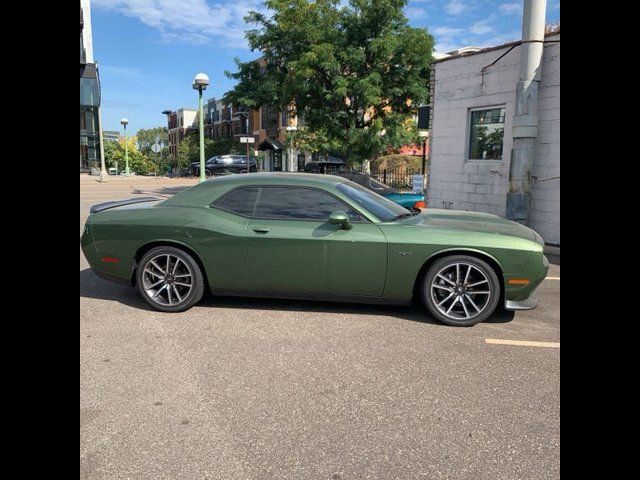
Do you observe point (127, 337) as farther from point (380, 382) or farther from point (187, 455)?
point (380, 382)

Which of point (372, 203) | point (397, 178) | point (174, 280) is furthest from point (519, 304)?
point (397, 178)

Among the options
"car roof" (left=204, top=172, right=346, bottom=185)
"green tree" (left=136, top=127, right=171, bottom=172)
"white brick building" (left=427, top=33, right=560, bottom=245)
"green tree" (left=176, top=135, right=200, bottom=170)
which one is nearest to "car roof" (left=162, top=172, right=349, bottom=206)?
"car roof" (left=204, top=172, right=346, bottom=185)

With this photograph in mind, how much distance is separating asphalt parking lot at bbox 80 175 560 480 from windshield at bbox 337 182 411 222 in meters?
0.99

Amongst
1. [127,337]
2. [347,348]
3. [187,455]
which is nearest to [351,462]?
[187,455]

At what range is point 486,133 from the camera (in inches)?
403

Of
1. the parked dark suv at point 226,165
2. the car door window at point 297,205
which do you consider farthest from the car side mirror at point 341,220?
the parked dark suv at point 226,165

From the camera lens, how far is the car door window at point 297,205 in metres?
4.70

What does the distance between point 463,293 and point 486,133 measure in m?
6.84

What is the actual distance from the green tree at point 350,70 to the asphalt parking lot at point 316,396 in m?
11.6

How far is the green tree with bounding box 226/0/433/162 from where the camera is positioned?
1495 centimetres

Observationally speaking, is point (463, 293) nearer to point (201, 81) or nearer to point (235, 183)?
point (235, 183)

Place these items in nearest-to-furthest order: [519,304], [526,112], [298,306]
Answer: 1. [519,304]
2. [298,306]
3. [526,112]

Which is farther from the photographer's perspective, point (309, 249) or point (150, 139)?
point (150, 139)

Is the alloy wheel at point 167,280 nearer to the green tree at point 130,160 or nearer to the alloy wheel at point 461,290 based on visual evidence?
the alloy wheel at point 461,290
